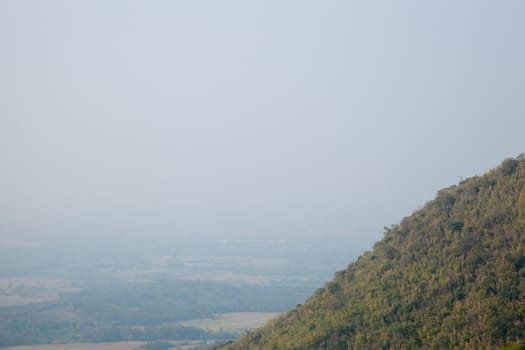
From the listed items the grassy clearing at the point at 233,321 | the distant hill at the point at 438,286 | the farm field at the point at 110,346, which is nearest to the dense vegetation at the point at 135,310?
the farm field at the point at 110,346

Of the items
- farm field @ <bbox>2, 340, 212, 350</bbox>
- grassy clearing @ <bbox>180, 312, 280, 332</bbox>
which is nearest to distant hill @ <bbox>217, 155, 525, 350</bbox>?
farm field @ <bbox>2, 340, 212, 350</bbox>

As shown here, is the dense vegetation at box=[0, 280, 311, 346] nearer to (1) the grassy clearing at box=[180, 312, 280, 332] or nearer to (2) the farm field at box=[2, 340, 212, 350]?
(2) the farm field at box=[2, 340, 212, 350]

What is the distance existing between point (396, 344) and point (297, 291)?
78.2 metres

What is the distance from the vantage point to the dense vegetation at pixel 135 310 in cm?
6500

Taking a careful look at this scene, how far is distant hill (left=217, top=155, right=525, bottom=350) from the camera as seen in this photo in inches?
781

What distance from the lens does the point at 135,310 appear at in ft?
260

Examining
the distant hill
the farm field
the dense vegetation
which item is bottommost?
the farm field

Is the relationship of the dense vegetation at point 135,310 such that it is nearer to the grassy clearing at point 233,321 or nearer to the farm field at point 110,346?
the farm field at point 110,346

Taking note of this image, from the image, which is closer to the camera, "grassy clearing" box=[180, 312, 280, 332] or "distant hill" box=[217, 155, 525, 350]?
"distant hill" box=[217, 155, 525, 350]

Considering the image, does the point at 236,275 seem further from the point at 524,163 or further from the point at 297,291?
the point at 524,163

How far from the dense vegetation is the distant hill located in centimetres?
3872

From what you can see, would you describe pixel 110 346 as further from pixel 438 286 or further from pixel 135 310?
pixel 438 286

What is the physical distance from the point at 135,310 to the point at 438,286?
63.2 meters

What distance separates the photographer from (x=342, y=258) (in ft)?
461
